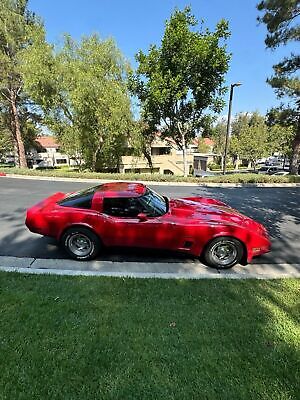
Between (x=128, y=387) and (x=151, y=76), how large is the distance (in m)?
18.5

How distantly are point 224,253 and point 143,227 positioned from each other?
1457mm

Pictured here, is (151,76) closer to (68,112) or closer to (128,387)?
(68,112)

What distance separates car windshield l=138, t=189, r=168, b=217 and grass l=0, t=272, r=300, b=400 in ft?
3.89

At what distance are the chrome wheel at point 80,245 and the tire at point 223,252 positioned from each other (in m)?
2.01

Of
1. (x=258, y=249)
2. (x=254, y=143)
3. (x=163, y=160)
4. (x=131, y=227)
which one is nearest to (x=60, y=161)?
(x=163, y=160)

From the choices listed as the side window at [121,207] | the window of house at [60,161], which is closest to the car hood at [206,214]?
the side window at [121,207]

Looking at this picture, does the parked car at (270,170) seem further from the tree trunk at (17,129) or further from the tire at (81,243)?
the tire at (81,243)

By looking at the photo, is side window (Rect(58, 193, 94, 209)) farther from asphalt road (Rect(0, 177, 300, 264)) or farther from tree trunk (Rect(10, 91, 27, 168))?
tree trunk (Rect(10, 91, 27, 168))

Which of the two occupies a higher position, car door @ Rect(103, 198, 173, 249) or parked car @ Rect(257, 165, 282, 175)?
car door @ Rect(103, 198, 173, 249)

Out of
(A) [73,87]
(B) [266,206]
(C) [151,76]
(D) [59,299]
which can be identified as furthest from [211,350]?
(A) [73,87]

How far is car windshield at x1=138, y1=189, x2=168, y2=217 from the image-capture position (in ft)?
15.1

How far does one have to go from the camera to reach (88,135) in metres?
22.0

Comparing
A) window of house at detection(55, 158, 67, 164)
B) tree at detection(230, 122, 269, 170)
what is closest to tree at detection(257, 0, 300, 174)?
tree at detection(230, 122, 269, 170)

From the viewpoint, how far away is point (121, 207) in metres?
4.68
